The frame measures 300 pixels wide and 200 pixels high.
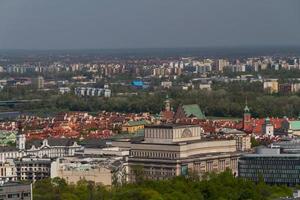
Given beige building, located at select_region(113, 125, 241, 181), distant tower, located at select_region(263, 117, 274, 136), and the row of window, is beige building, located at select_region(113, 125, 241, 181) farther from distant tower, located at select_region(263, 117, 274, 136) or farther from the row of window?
distant tower, located at select_region(263, 117, 274, 136)

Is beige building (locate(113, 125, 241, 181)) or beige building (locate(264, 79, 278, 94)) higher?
beige building (locate(113, 125, 241, 181))

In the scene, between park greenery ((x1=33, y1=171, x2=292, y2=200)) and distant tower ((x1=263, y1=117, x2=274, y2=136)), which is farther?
distant tower ((x1=263, y1=117, x2=274, y2=136))

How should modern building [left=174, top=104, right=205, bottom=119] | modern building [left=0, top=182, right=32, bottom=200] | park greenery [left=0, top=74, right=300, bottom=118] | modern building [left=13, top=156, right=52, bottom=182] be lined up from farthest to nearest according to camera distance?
park greenery [left=0, top=74, right=300, bottom=118], modern building [left=174, top=104, right=205, bottom=119], modern building [left=13, top=156, right=52, bottom=182], modern building [left=0, top=182, right=32, bottom=200]

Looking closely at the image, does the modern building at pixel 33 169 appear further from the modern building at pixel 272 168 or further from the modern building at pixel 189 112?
the modern building at pixel 189 112

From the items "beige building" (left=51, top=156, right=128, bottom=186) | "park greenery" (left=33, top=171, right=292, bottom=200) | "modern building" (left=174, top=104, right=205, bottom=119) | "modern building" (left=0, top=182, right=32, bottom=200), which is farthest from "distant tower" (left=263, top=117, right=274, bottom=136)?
"modern building" (left=0, top=182, right=32, bottom=200)

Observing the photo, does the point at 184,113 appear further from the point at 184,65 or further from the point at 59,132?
the point at 184,65

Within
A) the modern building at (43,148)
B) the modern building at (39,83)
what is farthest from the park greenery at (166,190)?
the modern building at (39,83)

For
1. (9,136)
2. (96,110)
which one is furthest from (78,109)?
(9,136)

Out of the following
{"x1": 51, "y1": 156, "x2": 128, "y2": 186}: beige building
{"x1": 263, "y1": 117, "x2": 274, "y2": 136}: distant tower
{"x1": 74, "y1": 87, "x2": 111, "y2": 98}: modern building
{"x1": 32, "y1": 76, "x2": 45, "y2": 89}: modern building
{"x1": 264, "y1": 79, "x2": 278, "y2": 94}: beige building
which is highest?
{"x1": 51, "y1": 156, "x2": 128, "y2": 186}: beige building
